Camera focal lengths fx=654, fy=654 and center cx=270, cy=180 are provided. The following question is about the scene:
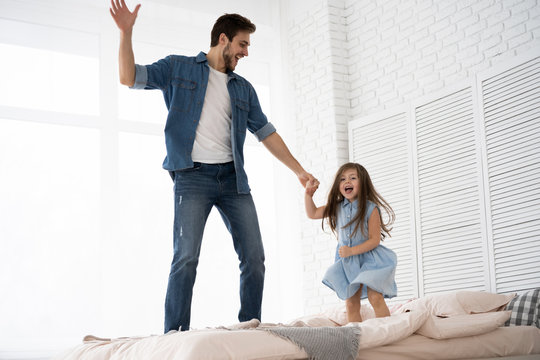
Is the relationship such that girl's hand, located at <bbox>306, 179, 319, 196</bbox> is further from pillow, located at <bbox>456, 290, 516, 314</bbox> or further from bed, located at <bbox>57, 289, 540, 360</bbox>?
pillow, located at <bbox>456, 290, 516, 314</bbox>

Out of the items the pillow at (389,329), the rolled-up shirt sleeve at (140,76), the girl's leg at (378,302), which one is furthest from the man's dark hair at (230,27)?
the pillow at (389,329)

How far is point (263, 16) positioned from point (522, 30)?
2593 millimetres

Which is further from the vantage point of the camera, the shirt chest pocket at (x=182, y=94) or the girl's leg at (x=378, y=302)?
the girl's leg at (x=378, y=302)

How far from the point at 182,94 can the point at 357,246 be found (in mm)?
1078

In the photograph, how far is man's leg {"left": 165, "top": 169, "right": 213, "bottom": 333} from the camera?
2.51 m

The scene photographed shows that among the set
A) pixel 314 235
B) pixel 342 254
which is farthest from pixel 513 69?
pixel 314 235

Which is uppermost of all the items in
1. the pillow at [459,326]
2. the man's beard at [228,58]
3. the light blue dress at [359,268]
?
the man's beard at [228,58]

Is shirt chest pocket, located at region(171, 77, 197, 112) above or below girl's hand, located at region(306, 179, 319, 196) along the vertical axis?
above

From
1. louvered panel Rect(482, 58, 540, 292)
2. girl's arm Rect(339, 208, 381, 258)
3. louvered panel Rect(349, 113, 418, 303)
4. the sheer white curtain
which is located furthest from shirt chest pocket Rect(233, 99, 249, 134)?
the sheer white curtain

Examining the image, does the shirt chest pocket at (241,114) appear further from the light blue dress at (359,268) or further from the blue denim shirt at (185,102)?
the light blue dress at (359,268)

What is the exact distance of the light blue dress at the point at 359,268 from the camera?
9.85ft

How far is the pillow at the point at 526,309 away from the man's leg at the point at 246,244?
4.57ft

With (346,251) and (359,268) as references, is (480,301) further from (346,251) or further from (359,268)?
(346,251)

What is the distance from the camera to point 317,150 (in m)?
5.45
